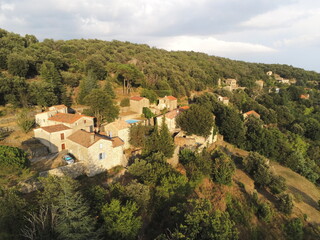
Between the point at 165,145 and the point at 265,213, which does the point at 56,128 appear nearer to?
the point at 165,145

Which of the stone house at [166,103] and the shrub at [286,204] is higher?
the stone house at [166,103]

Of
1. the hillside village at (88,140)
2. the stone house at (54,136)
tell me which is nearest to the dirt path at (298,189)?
the hillside village at (88,140)

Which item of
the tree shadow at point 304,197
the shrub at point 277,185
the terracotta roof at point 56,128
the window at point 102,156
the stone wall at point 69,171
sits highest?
the terracotta roof at point 56,128

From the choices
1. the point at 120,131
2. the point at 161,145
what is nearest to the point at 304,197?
the point at 161,145

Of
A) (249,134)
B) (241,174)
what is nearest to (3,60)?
(241,174)

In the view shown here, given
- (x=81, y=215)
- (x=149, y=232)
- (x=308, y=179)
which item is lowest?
(x=308, y=179)

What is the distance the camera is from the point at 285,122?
51.7 m

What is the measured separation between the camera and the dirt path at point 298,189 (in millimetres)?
23500

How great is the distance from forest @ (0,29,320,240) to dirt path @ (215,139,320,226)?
39.0 inches

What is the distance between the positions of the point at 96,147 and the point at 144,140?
22.8ft

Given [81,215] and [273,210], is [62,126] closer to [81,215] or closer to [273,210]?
[81,215]

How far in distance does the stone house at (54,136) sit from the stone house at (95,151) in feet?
4.96

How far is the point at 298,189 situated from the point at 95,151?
1193 inches

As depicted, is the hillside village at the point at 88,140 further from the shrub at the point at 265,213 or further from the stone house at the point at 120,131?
the shrub at the point at 265,213
